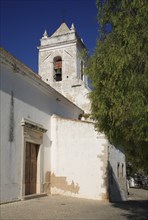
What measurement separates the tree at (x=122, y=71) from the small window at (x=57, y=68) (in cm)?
1658

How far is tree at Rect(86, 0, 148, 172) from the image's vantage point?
6.10 metres

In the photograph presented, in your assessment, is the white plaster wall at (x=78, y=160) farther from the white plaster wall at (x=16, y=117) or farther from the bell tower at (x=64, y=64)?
the bell tower at (x=64, y=64)

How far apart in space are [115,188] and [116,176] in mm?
828

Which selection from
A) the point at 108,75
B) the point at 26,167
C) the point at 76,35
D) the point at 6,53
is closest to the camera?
the point at 108,75

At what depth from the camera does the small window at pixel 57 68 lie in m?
23.9

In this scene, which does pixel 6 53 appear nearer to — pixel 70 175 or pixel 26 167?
pixel 26 167

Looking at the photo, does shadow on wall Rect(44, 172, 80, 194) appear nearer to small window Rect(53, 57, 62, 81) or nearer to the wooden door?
the wooden door

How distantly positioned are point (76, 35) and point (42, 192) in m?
14.1

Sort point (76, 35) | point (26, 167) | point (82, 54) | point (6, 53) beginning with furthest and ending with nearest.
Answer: point (76, 35) → point (26, 167) → point (6, 53) → point (82, 54)

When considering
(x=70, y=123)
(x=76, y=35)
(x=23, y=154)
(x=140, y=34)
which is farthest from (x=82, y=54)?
(x=76, y=35)

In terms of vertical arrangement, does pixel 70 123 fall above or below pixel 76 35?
below

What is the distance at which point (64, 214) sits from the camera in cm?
947

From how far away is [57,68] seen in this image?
24250 mm

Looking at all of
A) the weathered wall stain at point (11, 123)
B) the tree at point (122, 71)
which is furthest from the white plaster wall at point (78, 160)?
the tree at point (122, 71)
